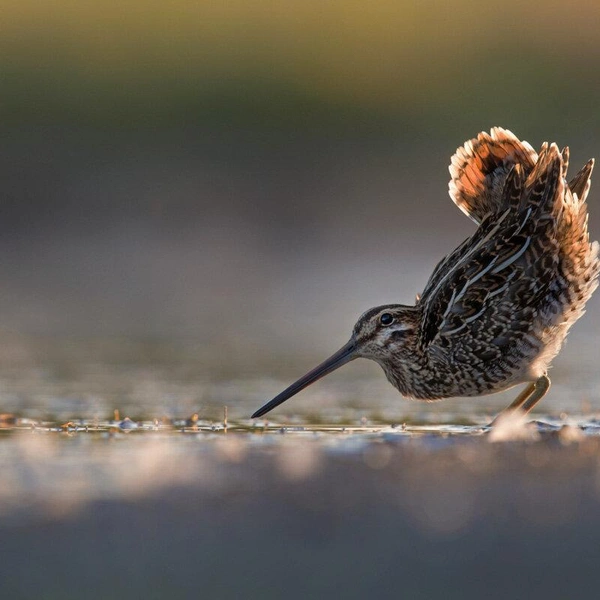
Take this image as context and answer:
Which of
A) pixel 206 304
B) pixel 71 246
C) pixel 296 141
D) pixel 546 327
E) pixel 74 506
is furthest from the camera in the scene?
pixel 296 141

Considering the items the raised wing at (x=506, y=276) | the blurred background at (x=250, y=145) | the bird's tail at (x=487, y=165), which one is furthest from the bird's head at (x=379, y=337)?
the blurred background at (x=250, y=145)

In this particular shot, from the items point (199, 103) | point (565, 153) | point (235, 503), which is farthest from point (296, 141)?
point (235, 503)

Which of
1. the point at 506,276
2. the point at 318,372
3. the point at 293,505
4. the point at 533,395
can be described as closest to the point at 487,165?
the point at 506,276

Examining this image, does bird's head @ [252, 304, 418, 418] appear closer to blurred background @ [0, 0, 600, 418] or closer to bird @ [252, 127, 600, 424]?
bird @ [252, 127, 600, 424]

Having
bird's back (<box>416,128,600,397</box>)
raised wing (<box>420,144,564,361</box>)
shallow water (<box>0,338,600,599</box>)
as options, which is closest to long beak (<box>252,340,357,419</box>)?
shallow water (<box>0,338,600,599</box>)

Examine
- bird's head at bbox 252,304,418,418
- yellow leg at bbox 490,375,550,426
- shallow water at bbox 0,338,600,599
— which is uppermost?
bird's head at bbox 252,304,418,418

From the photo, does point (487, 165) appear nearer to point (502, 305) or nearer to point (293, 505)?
point (502, 305)

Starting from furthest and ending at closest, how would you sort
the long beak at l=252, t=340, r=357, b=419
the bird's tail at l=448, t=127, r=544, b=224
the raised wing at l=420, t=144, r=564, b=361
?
the bird's tail at l=448, t=127, r=544, b=224
the long beak at l=252, t=340, r=357, b=419
the raised wing at l=420, t=144, r=564, b=361

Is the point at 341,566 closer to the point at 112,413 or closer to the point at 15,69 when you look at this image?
the point at 112,413
